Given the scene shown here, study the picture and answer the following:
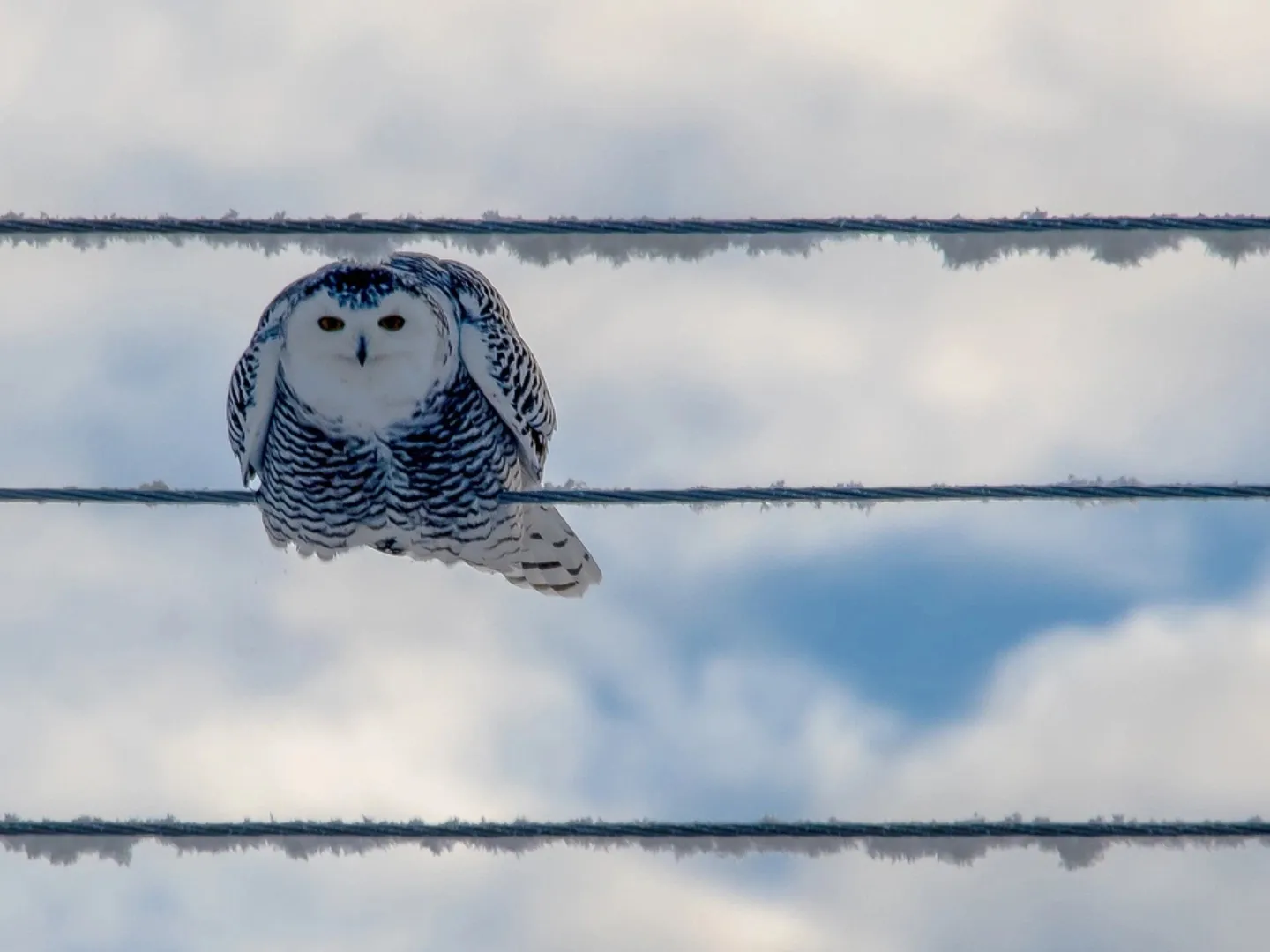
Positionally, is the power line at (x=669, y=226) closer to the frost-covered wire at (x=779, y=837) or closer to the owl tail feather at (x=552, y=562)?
the frost-covered wire at (x=779, y=837)

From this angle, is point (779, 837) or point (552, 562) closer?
point (779, 837)

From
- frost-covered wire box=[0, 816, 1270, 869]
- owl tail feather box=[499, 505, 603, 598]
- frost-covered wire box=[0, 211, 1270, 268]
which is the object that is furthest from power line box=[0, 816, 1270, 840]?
owl tail feather box=[499, 505, 603, 598]

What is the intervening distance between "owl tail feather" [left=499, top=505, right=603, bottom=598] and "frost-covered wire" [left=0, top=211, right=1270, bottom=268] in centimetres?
241

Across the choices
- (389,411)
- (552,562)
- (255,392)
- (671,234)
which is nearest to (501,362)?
(389,411)

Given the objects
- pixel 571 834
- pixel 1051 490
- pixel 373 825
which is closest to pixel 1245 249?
pixel 1051 490

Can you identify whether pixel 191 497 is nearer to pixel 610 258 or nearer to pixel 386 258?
pixel 610 258

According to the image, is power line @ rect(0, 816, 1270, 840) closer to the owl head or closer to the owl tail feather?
the owl head

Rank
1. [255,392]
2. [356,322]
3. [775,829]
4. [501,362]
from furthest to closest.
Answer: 1. [501,362]
2. [255,392]
3. [356,322]
4. [775,829]

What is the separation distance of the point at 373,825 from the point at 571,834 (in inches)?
13.1

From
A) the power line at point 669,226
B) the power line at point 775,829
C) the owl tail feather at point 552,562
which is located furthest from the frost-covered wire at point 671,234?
the owl tail feather at point 552,562

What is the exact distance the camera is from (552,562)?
17.9 ft

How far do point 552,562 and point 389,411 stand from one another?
148 cm

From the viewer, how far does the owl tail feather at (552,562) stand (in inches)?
208

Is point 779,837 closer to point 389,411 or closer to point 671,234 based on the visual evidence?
point 671,234
